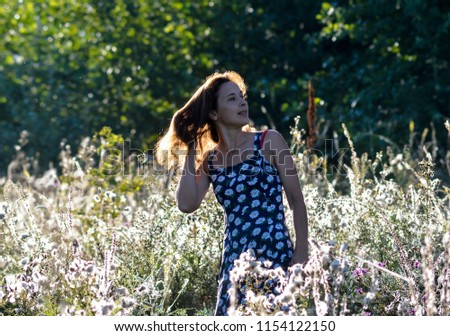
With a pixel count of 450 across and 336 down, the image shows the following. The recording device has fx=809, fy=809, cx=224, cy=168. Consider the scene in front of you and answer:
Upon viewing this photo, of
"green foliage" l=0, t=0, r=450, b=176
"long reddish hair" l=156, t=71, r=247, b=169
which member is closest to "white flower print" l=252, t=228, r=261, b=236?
"long reddish hair" l=156, t=71, r=247, b=169

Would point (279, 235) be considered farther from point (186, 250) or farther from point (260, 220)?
point (186, 250)

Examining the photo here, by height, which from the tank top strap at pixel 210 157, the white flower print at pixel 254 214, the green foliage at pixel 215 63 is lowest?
the white flower print at pixel 254 214

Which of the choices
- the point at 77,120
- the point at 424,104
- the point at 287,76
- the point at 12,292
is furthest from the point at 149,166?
the point at 77,120

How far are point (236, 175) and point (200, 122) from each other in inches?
15.2

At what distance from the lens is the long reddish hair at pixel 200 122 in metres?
4.11

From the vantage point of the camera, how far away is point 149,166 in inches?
237

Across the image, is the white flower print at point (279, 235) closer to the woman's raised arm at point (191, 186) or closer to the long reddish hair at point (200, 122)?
the woman's raised arm at point (191, 186)

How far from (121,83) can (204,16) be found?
1.75 m

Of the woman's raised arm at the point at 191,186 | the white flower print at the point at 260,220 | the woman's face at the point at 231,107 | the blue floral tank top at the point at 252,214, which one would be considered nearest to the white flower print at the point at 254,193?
the blue floral tank top at the point at 252,214

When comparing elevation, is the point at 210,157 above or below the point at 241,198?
above

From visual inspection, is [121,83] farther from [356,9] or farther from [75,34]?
[356,9]

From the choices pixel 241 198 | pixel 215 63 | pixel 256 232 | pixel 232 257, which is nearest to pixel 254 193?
pixel 241 198

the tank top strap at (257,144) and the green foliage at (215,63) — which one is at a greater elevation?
the green foliage at (215,63)

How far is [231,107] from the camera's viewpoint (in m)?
4.02
